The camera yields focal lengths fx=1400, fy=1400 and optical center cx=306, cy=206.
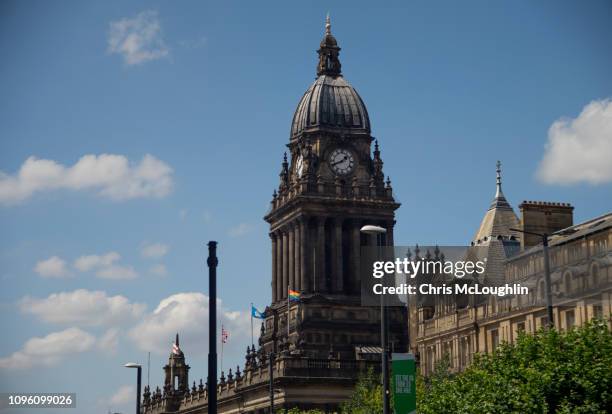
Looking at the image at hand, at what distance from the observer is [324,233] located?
159750 millimetres

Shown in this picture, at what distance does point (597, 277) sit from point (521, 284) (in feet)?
38.6

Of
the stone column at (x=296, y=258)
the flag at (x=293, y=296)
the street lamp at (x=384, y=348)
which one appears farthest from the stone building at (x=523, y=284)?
the stone column at (x=296, y=258)

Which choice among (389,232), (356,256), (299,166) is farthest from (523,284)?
(299,166)

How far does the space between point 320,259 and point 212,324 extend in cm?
10623

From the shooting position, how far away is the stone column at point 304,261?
6196 inches

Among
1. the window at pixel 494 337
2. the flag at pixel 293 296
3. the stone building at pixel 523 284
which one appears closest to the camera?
the stone building at pixel 523 284

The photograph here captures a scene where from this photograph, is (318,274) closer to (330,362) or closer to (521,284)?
(330,362)

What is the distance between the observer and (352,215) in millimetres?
161000

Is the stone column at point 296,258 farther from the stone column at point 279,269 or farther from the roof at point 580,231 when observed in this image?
the roof at point 580,231

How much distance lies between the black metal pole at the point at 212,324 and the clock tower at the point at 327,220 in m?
98.4

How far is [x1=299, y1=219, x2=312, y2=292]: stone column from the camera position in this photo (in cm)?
15738

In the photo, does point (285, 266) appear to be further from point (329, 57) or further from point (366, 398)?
point (366, 398)

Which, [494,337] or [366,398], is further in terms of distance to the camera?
[366,398]

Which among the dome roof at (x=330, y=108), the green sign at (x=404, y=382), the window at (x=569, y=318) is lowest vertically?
the green sign at (x=404, y=382)
